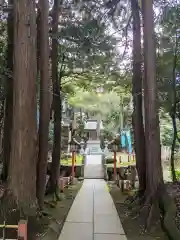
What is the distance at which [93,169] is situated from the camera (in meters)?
21.9

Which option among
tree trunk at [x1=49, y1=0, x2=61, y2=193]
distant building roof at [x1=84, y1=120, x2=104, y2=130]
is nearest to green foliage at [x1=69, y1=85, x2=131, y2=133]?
distant building roof at [x1=84, y1=120, x2=104, y2=130]

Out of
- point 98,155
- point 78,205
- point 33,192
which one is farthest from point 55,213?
point 98,155

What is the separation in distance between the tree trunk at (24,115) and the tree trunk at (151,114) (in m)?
2.77

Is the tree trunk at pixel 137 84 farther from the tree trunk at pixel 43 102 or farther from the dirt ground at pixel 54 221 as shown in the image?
the tree trunk at pixel 43 102

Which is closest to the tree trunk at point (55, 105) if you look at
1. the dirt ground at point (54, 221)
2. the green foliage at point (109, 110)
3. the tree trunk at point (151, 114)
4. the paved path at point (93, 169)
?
the dirt ground at point (54, 221)

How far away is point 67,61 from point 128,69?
8.38 feet

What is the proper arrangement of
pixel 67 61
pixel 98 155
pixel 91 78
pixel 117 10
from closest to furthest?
pixel 117 10 → pixel 67 61 → pixel 91 78 → pixel 98 155

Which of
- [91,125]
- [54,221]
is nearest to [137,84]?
[54,221]

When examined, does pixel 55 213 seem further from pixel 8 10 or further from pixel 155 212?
pixel 8 10

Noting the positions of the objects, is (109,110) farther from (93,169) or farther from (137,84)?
(137,84)

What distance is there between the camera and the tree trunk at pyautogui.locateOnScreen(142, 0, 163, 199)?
7926mm

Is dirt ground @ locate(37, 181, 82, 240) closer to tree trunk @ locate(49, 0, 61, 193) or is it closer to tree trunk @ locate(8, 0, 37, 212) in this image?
tree trunk @ locate(8, 0, 37, 212)

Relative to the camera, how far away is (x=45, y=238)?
6.47 metres

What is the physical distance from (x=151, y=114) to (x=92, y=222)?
9.53 feet
